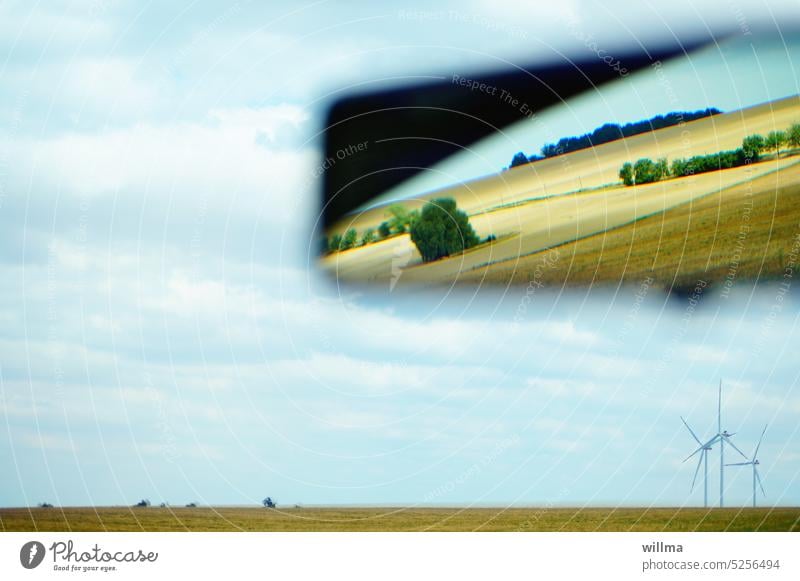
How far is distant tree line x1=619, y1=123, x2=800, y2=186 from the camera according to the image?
32.3 ft

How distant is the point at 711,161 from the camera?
9867mm

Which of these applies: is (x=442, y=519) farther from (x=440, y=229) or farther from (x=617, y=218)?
(x=617, y=218)

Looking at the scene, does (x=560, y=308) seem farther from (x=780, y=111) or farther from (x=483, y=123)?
(x=780, y=111)

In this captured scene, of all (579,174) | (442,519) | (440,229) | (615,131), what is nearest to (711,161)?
(615,131)

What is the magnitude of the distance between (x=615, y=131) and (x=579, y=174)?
0.49 m

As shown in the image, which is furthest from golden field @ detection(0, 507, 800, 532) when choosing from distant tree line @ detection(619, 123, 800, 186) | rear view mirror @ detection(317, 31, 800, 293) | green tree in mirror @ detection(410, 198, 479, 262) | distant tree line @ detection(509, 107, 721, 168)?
distant tree line @ detection(509, 107, 721, 168)

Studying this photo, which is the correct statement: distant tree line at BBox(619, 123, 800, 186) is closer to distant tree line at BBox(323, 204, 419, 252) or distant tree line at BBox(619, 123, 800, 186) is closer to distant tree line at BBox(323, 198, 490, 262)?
distant tree line at BBox(323, 198, 490, 262)

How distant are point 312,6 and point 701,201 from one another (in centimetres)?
369

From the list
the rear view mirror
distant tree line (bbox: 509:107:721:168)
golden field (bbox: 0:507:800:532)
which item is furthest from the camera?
distant tree line (bbox: 509:107:721:168)

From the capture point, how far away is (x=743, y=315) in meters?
9.70

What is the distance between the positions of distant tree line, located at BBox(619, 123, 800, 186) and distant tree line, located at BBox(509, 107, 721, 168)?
0.27m

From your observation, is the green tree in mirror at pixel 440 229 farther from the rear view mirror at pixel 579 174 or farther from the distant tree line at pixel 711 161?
the distant tree line at pixel 711 161

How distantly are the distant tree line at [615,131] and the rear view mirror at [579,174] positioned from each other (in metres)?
0.01
